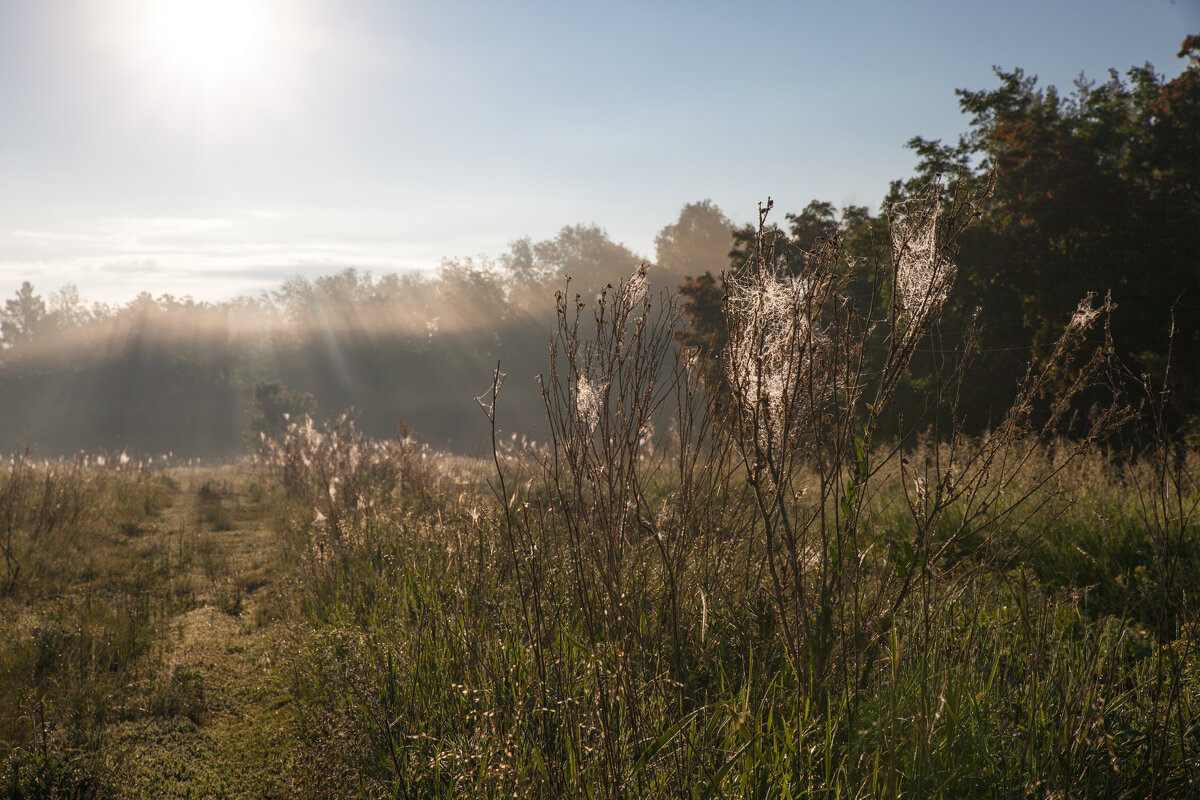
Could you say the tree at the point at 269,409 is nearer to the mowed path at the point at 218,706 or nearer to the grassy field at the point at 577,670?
the grassy field at the point at 577,670

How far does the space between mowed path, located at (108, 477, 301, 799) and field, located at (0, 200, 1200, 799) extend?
0.07ft

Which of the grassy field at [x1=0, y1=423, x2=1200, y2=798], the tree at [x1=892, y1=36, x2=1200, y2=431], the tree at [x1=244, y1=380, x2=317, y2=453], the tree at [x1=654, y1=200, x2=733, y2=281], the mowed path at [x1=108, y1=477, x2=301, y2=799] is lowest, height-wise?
the tree at [x1=244, y1=380, x2=317, y2=453]

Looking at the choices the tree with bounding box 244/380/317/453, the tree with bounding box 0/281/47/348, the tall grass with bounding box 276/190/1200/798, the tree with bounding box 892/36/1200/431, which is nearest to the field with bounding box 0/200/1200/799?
the tall grass with bounding box 276/190/1200/798

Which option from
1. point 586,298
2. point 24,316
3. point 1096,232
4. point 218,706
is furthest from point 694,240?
point 24,316

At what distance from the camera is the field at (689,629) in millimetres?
1899

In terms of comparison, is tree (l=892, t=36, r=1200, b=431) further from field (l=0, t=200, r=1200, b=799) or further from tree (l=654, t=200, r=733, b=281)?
tree (l=654, t=200, r=733, b=281)

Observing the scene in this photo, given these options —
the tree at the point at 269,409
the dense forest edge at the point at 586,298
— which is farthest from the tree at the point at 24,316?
the tree at the point at 269,409

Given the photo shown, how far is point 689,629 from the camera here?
248cm

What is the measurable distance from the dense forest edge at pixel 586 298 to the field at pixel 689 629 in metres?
0.63

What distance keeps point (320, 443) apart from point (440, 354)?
36301 millimetres

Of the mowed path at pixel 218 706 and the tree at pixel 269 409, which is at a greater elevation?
the mowed path at pixel 218 706

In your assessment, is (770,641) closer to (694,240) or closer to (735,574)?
(735,574)

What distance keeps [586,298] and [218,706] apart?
43.7 meters

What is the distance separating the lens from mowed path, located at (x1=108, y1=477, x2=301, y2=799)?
297 cm
